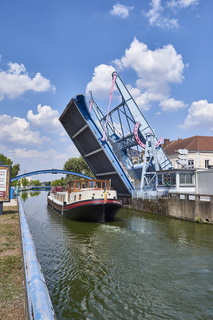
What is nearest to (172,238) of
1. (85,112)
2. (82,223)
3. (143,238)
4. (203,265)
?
(143,238)

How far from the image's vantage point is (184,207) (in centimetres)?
1947

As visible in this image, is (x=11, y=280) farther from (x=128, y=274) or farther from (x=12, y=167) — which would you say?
(x=12, y=167)

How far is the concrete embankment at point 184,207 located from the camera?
57.7ft

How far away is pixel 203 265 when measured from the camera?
902cm

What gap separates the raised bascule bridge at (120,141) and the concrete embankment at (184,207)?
66.9 inches

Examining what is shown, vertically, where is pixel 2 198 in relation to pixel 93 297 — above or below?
above

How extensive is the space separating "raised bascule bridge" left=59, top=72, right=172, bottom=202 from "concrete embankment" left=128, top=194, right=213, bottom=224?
1.70m

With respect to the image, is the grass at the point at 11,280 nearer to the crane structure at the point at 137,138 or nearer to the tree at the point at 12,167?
the crane structure at the point at 137,138

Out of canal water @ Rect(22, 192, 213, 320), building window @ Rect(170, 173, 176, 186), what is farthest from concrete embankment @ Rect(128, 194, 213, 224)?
canal water @ Rect(22, 192, 213, 320)

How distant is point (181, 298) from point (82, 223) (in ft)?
41.8

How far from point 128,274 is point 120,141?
2049cm

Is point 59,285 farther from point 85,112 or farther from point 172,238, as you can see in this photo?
point 85,112

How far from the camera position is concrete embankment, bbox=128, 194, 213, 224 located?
1758 cm

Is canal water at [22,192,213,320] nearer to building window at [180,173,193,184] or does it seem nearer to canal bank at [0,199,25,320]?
canal bank at [0,199,25,320]
